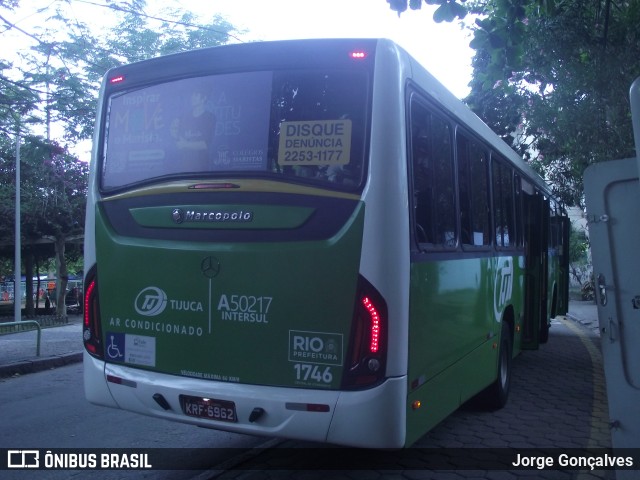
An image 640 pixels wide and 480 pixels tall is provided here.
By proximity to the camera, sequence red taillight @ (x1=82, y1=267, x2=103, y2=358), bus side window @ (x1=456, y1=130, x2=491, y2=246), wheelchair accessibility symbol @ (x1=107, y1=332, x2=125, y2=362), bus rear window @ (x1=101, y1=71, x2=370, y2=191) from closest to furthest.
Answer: bus rear window @ (x1=101, y1=71, x2=370, y2=191)
wheelchair accessibility symbol @ (x1=107, y1=332, x2=125, y2=362)
red taillight @ (x1=82, y1=267, x2=103, y2=358)
bus side window @ (x1=456, y1=130, x2=491, y2=246)

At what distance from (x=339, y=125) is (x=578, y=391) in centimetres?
581

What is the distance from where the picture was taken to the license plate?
13.5ft

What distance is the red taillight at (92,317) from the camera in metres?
4.80

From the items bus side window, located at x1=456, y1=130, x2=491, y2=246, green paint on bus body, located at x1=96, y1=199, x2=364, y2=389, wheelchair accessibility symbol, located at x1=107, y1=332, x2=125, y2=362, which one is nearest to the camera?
green paint on bus body, located at x1=96, y1=199, x2=364, y2=389

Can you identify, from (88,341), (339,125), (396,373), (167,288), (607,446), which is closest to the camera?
(396,373)

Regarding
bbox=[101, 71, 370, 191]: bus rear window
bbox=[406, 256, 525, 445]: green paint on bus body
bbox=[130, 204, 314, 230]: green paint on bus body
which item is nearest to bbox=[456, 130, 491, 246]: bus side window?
bbox=[406, 256, 525, 445]: green paint on bus body

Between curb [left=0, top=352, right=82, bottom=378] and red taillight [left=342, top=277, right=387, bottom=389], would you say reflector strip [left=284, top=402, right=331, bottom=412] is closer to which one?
red taillight [left=342, top=277, right=387, bottom=389]

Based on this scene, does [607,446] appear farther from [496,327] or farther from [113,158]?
[113,158]

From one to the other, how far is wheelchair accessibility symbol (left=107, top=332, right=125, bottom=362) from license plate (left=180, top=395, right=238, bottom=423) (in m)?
0.68

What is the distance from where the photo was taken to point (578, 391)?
811 centimetres

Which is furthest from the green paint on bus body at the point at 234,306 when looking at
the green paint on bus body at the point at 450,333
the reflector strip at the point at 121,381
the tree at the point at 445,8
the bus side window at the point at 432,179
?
the tree at the point at 445,8

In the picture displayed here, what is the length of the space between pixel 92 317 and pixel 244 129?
1.91 m

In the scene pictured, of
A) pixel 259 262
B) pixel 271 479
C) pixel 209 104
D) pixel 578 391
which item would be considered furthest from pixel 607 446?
pixel 209 104

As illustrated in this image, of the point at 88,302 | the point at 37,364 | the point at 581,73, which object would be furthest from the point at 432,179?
the point at 37,364
